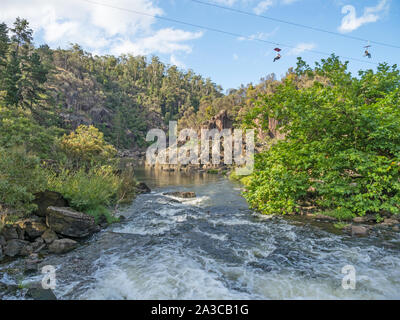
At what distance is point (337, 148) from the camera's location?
32.7 feet

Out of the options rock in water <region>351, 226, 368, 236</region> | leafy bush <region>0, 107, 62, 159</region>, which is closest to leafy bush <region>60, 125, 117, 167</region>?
leafy bush <region>0, 107, 62, 159</region>

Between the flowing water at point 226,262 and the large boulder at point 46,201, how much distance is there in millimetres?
2028

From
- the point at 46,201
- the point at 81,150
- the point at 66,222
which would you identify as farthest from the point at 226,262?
the point at 81,150

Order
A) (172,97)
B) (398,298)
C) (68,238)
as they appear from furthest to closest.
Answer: (172,97), (68,238), (398,298)

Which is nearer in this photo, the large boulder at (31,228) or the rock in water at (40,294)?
the rock in water at (40,294)

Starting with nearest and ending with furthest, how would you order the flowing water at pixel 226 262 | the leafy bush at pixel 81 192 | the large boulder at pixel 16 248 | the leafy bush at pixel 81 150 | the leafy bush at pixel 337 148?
the flowing water at pixel 226 262
the large boulder at pixel 16 248
the leafy bush at pixel 337 148
the leafy bush at pixel 81 192
the leafy bush at pixel 81 150

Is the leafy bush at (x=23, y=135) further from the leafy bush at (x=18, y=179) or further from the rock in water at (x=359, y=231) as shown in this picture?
the rock in water at (x=359, y=231)

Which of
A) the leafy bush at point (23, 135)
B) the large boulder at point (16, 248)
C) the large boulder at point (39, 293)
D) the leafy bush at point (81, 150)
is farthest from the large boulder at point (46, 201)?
the leafy bush at point (81, 150)

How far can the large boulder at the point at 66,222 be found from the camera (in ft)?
26.0

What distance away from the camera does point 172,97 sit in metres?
104

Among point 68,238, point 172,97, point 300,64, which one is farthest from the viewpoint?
point 172,97

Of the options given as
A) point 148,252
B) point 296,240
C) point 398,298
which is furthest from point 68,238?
point 398,298
